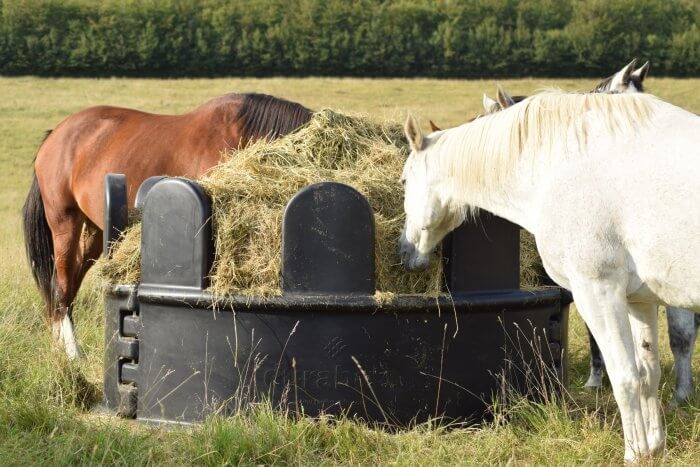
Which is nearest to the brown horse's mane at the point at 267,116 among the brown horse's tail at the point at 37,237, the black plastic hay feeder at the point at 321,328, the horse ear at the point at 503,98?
the horse ear at the point at 503,98

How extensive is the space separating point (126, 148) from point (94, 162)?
0.47m

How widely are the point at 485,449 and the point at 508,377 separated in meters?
0.58

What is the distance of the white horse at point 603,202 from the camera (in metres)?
3.80

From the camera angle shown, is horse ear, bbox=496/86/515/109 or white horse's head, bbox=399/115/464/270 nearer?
white horse's head, bbox=399/115/464/270

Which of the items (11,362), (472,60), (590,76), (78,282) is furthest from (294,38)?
(11,362)

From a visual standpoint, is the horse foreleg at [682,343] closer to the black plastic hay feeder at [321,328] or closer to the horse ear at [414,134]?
the black plastic hay feeder at [321,328]

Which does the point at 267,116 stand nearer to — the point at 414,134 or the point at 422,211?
the point at 414,134

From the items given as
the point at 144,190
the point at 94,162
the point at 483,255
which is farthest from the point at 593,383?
the point at 94,162

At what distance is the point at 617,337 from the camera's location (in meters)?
3.98

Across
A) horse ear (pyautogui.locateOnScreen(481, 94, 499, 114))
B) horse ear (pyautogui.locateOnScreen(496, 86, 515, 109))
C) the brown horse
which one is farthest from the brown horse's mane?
horse ear (pyautogui.locateOnScreen(496, 86, 515, 109))

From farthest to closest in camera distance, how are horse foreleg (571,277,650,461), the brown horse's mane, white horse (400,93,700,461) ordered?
1. the brown horse's mane
2. horse foreleg (571,277,650,461)
3. white horse (400,93,700,461)

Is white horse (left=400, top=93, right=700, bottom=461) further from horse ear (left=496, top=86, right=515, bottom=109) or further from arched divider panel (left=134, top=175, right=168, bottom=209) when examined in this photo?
arched divider panel (left=134, top=175, right=168, bottom=209)

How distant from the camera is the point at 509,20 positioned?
42.1 metres

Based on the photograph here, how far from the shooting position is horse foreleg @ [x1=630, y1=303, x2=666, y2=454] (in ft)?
14.4
